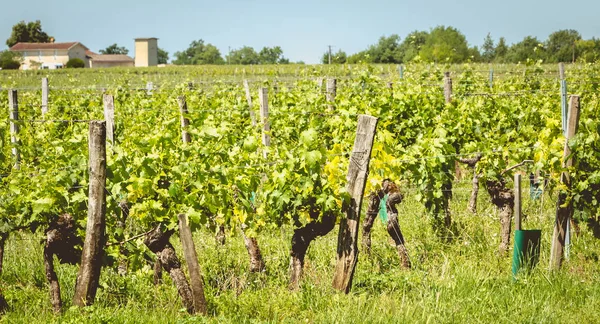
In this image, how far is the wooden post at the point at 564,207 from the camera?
555cm

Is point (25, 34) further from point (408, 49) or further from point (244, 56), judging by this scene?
point (408, 49)

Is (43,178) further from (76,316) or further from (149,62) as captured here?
(149,62)

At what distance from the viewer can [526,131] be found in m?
7.04

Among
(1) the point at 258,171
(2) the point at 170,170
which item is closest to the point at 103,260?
(2) the point at 170,170

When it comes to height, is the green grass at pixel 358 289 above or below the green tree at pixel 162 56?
below

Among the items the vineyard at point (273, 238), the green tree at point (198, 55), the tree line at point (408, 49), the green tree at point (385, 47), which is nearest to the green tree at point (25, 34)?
the tree line at point (408, 49)

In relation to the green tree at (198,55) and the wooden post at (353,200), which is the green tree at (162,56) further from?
the wooden post at (353,200)

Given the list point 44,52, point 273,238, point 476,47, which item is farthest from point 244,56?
point 273,238

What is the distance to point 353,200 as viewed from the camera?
198 inches

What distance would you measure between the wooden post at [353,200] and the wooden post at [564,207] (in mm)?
1873

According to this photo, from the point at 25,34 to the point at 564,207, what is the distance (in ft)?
388

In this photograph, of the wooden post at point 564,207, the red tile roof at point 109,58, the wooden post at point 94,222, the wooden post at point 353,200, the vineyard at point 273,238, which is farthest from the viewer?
the red tile roof at point 109,58

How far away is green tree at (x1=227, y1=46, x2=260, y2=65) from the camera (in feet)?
470

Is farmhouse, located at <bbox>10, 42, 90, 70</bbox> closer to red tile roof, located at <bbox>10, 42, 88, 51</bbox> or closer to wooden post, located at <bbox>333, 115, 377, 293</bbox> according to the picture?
red tile roof, located at <bbox>10, 42, 88, 51</bbox>
